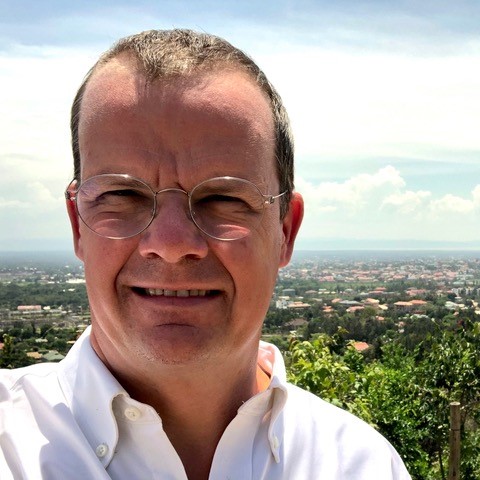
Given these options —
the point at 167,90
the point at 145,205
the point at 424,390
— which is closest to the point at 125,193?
the point at 145,205

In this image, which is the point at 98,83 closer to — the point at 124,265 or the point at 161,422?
the point at 124,265

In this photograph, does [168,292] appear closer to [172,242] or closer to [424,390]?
[172,242]

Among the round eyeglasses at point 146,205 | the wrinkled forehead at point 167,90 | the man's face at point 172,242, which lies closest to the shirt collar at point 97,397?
the man's face at point 172,242

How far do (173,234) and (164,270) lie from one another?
0.29 ft

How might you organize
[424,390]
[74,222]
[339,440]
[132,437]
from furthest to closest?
[424,390], [339,440], [74,222], [132,437]

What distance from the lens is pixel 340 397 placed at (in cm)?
591

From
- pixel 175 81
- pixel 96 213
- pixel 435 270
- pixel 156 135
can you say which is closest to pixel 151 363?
pixel 96 213

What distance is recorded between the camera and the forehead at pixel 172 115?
1.50 m

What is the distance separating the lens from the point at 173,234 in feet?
4.79

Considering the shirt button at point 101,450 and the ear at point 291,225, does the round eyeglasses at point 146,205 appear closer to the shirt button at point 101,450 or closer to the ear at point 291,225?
the ear at point 291,225

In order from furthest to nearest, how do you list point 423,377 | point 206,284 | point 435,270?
point 435,270 → point 423,377 → point 206,284

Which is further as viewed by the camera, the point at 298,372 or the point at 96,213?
the point at 298,372

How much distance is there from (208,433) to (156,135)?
0.81m

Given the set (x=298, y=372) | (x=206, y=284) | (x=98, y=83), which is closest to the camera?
(x=206, y=284)
